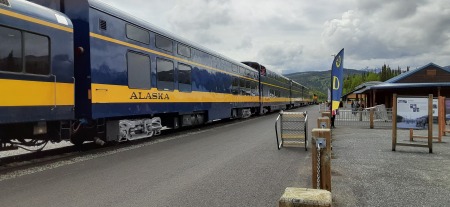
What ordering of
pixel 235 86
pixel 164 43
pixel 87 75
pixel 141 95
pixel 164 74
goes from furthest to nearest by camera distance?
1. pixel 235 86
2. pixel 164 43
3. pixel 164 74
4. pixel 141 95
5. pixel 87 75

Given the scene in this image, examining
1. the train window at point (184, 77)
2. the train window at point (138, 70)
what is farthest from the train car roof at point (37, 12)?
the train window at point (184, 77)

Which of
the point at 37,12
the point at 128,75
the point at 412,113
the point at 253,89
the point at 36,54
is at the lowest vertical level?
the point at 412,113

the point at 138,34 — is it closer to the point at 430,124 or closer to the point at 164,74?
the point at 164,74

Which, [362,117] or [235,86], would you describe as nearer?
[362,117]

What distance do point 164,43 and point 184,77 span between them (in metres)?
1.97

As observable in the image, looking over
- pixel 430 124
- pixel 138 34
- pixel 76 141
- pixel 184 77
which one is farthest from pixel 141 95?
pixel 430 124

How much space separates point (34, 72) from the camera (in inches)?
291

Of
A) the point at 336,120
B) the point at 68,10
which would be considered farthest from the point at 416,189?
the point at 336,120

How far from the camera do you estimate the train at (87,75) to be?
7105 millimetres

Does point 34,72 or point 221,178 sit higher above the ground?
point 34,72

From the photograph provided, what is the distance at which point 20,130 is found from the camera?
764 cm

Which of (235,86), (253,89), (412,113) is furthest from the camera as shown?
(253,89)

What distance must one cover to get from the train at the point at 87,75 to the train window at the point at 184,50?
0.04 meters

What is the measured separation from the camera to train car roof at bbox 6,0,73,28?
6942mm
